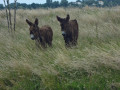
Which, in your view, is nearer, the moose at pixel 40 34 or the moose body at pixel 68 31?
the moose at pixel 40 34

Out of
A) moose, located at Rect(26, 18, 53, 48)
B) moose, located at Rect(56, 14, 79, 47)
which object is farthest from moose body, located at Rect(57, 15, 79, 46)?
moose, located at Rect(26, 18, 53, 48)

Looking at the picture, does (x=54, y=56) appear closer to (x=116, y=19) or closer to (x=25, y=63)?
(x=25, y=63)

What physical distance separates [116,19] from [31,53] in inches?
253

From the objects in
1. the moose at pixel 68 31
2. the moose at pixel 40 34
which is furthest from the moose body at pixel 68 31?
the moose at pixel 40 34

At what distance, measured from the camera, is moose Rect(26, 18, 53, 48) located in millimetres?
7884

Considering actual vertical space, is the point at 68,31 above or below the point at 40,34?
above

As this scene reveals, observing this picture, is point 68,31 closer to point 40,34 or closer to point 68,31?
point 68,31

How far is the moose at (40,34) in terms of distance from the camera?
25.9 ft

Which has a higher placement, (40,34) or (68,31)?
(68,31)

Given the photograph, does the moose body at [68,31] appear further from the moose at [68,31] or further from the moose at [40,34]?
the moose at [40,34]

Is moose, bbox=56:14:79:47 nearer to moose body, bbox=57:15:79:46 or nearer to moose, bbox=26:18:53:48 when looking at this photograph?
moose body, bbox=57:15:79:46

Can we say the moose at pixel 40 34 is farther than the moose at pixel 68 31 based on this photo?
No

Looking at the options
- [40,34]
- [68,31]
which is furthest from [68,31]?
[40,34]

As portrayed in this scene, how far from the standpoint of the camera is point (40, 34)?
841 cm
